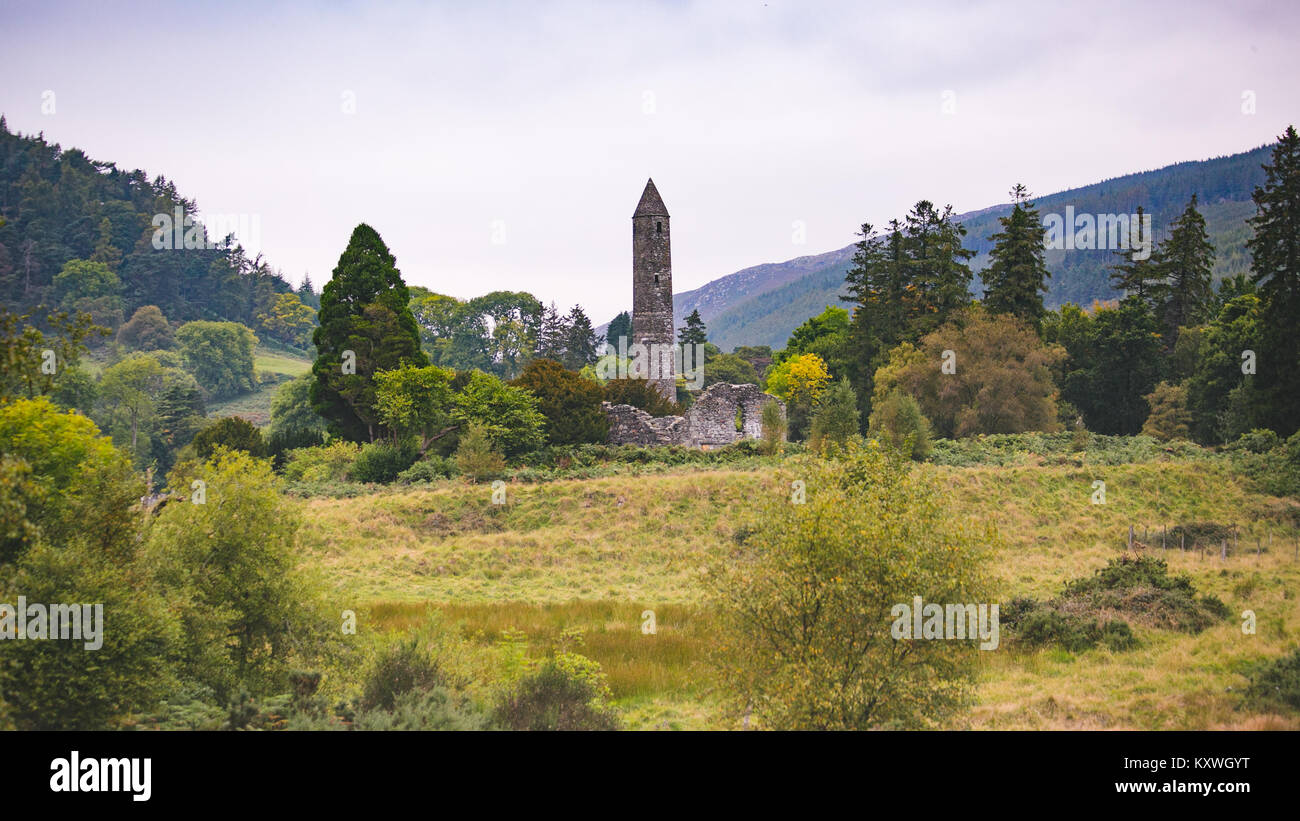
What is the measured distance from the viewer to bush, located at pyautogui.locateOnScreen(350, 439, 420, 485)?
40.5 meters

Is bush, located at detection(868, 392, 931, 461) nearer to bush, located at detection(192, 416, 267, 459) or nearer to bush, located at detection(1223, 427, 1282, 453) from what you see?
bush, located at detection(1223, 427, 1282, 453)

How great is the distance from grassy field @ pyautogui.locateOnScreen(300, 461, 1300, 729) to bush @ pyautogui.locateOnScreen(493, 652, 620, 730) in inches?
53.9

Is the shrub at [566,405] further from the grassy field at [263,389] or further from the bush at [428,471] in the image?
the grassy field at [263,389]

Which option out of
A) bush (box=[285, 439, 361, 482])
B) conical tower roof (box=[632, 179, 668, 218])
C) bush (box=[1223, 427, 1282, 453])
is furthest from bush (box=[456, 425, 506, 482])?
bush (box=[1223, 427, 1282, 453])

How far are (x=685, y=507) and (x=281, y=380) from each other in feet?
294

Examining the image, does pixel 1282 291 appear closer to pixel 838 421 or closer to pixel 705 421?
pixel 838 421

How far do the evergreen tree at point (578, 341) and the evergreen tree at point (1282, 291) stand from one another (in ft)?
208

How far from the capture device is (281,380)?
111 metres

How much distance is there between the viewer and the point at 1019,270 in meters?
53.5

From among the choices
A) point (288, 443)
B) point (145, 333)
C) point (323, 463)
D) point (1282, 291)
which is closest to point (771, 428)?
point (323, 463)

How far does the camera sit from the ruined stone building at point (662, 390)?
4769 centimetres

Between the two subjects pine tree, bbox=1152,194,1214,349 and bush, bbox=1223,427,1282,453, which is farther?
pine tree, bbox=1152,194,1214,349

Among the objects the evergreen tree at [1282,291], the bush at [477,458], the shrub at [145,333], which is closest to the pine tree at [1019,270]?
the evergreen tree at [1282,291]
